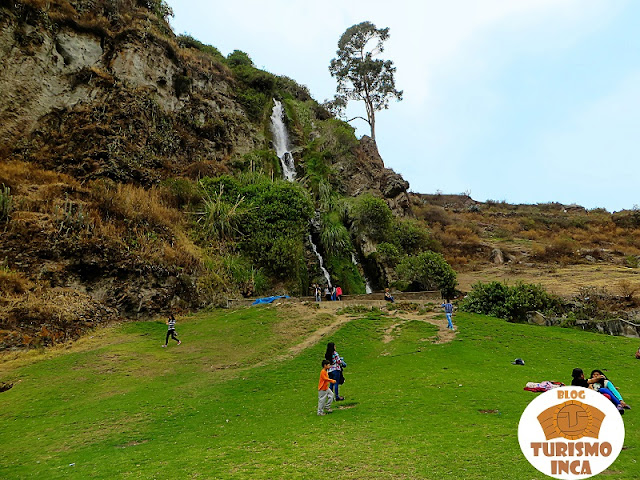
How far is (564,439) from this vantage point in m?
4.96

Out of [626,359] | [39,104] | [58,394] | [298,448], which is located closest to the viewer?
[298,448]

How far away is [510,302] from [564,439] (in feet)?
63.0

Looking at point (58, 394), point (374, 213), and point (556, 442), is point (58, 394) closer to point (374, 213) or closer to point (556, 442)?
point (556, 442)

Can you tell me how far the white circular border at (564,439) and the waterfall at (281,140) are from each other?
3695 cm

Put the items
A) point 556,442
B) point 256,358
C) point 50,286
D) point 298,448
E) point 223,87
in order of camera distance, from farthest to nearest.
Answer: point 223,87
point 50,286
point 256,358
point 298,448
point 556,442

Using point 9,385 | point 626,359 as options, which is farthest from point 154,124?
point 626,359

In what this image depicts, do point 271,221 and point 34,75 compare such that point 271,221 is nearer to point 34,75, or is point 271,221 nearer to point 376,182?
point 34,75

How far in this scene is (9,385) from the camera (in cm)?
1306

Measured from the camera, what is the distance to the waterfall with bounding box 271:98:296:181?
137 feet

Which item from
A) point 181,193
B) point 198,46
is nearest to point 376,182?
point 181,193

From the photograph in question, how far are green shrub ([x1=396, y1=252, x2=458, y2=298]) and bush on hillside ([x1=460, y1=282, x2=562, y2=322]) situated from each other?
3975mm

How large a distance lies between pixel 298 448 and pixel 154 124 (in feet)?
109

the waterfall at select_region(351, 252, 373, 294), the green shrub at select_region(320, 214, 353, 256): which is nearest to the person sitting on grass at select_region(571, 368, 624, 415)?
the waterfall at select_region(351, 252, 373, 294)

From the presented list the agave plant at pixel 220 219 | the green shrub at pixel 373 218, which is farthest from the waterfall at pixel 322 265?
the agave plant at pixel 220 219
